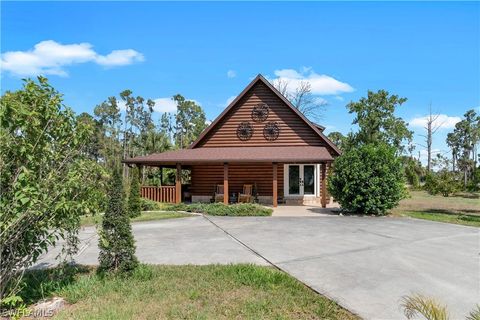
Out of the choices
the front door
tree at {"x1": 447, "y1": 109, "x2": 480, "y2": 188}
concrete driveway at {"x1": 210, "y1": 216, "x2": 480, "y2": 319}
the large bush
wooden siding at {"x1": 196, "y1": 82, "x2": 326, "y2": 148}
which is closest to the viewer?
concrete driveway at {"x1": 210, "y1": 216, "x2": 480, "y2": 319}

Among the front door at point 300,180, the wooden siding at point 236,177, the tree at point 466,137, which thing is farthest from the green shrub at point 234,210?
the tree at point 466,137

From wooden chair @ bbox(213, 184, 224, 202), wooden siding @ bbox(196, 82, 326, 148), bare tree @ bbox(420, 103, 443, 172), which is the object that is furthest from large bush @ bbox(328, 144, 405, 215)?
bare tree @ bbox(420, 103, 443, 172)

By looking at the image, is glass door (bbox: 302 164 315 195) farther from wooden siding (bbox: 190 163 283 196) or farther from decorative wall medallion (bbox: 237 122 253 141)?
decorative wall medallion (bbox: 237 122 253 141)

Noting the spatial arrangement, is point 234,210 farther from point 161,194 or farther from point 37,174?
point 37,174

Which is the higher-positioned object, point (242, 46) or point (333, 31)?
point (242, 46)

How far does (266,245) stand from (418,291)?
3.93m

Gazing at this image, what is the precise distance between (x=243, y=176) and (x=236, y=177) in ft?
1.37

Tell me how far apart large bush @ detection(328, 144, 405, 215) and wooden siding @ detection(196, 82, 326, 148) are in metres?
5.37

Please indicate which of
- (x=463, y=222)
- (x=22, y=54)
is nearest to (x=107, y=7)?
(x=22, y=54)

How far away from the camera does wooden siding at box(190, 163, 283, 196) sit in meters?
19.7

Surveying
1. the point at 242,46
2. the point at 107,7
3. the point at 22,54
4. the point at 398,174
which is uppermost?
the point at 242,46

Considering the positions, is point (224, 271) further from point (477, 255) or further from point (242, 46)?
point (242, 46)

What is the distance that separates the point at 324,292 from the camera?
5.05 meters

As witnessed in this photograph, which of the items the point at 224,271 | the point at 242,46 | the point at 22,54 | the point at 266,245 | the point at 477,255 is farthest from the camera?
the point at 242,46
